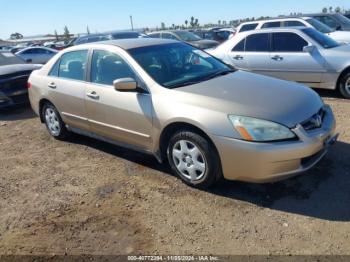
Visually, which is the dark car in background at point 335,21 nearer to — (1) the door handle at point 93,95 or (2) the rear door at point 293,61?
(2) the rear door at point 293,61

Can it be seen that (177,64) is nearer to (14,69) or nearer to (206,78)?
(206,78)

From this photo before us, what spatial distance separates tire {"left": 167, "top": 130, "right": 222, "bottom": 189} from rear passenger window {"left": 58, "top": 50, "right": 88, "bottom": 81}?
6.15 ft

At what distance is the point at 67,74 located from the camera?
5.53 metres

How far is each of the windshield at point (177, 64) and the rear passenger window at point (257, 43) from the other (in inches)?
130

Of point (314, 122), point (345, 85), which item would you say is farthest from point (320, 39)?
point (314, 122)

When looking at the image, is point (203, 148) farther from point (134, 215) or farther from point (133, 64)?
point (133, 64)

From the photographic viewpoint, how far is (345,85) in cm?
713

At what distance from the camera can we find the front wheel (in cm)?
710

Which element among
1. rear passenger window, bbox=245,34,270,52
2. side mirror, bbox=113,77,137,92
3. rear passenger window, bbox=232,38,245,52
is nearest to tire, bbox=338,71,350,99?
rear passenger window, bbox=245,34,270,52

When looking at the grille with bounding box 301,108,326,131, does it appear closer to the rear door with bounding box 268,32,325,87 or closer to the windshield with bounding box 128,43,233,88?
the windshield with bounding box 128,43,233,88

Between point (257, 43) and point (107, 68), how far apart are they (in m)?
4.43

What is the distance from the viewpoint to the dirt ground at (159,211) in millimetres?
3250

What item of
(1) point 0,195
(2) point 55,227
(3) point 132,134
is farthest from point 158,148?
(1) point 0,195

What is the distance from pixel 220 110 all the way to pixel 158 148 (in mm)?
968
